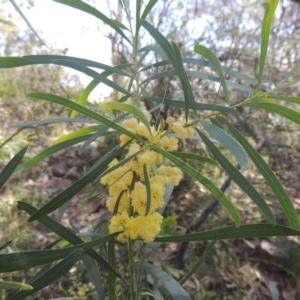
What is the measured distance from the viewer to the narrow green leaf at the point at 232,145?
0.52 meters

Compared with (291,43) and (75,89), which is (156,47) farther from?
(75,89)

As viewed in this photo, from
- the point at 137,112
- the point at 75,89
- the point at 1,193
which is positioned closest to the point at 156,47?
the point at 137,112

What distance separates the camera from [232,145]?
22.2 inches

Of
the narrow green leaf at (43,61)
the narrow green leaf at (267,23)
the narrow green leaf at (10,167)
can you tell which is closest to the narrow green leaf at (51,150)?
the narrow green leaf at (10,167)

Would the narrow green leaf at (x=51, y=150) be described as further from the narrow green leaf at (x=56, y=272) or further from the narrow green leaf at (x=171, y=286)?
the narrow green leaf at (x=171, y=286)

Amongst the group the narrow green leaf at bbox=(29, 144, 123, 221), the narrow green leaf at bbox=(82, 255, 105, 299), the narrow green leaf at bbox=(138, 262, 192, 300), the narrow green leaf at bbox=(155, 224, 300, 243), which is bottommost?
the narrow green leaf at bbox=(82, 255, 105, 299)

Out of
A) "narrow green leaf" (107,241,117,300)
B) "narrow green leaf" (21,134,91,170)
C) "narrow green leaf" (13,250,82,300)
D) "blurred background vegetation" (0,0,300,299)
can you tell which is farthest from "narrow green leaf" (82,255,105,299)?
"blurred background vegetation" (0,0,300,299)

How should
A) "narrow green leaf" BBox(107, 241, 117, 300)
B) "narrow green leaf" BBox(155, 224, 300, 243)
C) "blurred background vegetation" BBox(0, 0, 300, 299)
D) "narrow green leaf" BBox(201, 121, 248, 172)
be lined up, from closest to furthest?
"narrow green leaf" BBox(201, 121, 248, 172) → "narrow green leaf" BBox(155, 224, 300, 243) → "narrow green leaf" BBox(107, 241, 117, 300) → "blurred background vegetation" BBox(0, 0, 300, 299)

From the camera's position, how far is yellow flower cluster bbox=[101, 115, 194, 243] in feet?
2.13

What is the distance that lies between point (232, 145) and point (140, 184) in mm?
190

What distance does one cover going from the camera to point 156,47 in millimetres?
803

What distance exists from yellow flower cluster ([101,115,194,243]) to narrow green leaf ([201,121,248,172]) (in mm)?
56

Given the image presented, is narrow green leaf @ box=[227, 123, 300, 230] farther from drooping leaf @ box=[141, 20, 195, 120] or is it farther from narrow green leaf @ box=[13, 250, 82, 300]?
narrow green leaf @ box=[13, 250, 82, 300]

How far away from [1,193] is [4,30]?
1.66m
